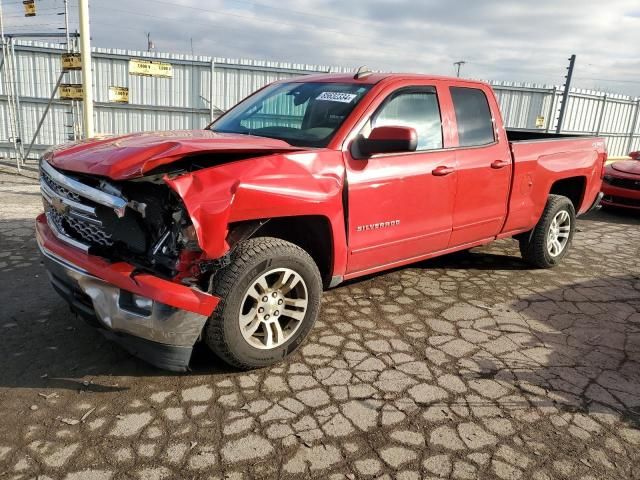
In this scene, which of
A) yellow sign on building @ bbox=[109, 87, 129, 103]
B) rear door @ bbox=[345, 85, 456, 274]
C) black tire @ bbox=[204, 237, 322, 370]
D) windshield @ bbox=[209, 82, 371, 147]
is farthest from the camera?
yellow sign on building @ bbox=[109, 87, 129, 103]

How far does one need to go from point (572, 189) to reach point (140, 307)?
16.7 ft

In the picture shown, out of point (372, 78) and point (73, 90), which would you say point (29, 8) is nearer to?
point (73, 90)

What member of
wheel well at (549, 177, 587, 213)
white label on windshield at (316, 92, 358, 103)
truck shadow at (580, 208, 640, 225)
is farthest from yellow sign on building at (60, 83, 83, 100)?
truck shadow at (580, 208, 640, 225)

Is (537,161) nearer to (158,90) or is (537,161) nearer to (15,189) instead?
(15,189)

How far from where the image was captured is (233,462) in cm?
245

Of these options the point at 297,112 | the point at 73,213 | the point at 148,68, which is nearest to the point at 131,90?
the point at 148,68

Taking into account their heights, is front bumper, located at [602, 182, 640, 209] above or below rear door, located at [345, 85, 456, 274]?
below

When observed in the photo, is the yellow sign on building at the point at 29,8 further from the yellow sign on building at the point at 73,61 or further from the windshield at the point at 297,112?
the windshield at the point at 297,112

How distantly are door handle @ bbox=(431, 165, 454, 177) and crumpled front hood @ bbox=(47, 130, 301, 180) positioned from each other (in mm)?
1289

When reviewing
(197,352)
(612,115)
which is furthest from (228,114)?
(612,115)

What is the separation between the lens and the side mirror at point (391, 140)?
342 centimetres

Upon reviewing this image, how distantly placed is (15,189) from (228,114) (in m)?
5.92

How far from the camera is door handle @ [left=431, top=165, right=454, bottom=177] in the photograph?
13.4 feet

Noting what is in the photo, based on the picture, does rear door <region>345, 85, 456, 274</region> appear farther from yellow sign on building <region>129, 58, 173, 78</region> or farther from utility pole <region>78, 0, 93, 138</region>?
yellow sign on building <region>129, 58, 173, 78</region>
